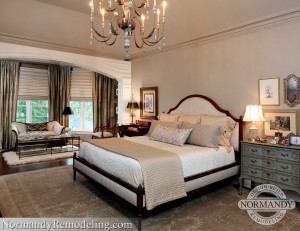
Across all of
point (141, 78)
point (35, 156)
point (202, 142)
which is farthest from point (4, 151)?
point (202, 142)

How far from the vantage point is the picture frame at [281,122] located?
10.8ft

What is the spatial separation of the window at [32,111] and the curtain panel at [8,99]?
14.2 inches

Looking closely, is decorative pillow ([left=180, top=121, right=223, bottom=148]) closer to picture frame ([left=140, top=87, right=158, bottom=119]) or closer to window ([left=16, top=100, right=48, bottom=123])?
picture frame ([left=140, top=87, right=158, bottom=119])

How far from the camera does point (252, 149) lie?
3301 millimetres

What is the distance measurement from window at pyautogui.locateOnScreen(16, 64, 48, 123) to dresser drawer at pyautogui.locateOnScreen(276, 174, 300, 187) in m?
7.35

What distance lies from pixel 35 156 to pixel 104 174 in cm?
369

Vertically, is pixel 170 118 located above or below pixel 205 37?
below

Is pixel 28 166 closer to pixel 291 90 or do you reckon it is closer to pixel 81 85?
pixel 81 85

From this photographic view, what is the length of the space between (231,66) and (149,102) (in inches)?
102

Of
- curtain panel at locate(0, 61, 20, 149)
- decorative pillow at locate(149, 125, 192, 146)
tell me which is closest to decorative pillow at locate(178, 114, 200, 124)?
decorative pillow at locate(149, 125, 192, 146)

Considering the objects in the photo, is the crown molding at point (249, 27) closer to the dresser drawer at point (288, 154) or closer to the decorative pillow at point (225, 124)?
the decorative pillow at point (225, 124)

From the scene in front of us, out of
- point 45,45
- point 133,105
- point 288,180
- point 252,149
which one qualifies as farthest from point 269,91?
point 45,45

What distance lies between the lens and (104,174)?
3021 mm

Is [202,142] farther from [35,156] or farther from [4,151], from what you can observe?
[4,151]
